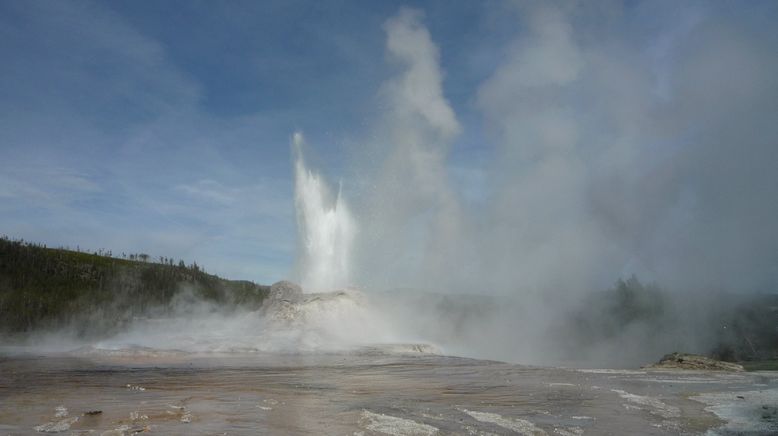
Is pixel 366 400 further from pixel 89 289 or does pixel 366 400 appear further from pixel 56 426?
pixel 89 289

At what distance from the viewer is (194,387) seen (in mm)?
10453

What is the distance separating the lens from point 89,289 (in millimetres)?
89938

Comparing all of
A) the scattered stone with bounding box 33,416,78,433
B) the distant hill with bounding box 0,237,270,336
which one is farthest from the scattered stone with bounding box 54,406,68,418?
the distant hill with bounding box 0,237,270,336

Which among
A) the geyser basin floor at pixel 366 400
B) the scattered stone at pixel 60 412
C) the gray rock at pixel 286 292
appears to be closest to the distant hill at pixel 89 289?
the gray rock at pixel 286 292

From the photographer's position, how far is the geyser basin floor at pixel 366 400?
696 centimetres

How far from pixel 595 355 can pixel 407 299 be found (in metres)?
20.0

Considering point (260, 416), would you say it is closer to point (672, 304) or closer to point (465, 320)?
point (465, 320)

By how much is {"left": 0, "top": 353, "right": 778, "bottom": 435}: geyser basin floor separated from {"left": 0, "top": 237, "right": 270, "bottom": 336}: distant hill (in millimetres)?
56307

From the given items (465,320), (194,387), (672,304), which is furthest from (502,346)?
(194,387)

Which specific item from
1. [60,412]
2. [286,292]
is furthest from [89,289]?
[60,412]

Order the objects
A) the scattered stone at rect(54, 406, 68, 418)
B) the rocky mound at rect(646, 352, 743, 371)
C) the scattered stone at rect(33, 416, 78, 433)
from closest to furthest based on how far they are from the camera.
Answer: the scattered stone at rect(33, 416, 78, 433) < the scattered stone at rect(54, 406, 68, 418) < the rocky mound at rect(646, 352, 743, 371)

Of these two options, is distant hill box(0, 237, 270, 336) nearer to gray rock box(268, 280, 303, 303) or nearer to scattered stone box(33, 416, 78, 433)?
gray rock box(268, 280, 303, 303)

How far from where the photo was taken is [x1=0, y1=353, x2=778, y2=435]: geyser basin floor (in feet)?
22.8

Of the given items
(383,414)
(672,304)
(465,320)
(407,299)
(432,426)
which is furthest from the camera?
(672,304)
